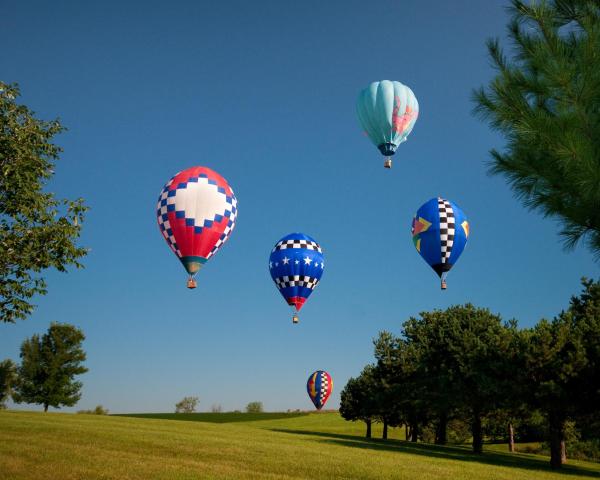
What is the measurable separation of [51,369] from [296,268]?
4335cm

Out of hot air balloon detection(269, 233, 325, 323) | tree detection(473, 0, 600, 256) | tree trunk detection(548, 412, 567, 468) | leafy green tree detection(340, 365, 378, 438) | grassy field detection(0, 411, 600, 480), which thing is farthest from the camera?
leafy green tree detection(340, 365, 378, 438)

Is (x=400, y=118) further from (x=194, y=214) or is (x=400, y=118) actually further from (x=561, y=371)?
(x=561, y=371)

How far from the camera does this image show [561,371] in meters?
35.7

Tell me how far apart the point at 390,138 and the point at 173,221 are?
16380 millimetres

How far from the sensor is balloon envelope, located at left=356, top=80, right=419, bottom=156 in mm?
39250

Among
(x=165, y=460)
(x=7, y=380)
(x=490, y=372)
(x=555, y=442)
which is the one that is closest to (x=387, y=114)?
(x=490, y=372)

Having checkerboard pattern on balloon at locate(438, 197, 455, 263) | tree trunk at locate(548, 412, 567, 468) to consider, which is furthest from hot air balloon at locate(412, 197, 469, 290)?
tree trunk at locate(548, 412, 567, 468)

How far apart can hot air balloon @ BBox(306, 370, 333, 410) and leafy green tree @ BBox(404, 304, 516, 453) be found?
3372 centimetres

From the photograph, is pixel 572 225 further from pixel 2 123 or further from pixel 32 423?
pixel 32 423

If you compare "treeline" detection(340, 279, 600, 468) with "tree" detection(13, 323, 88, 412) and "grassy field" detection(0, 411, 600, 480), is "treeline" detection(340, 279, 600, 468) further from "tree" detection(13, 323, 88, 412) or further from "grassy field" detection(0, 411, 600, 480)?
"tree" detection(13, 323, 88, 412)

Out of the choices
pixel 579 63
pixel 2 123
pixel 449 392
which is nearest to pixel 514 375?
pixel 449 392

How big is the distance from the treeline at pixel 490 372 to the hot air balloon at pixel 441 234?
21.9 feet

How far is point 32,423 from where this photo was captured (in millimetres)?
32531

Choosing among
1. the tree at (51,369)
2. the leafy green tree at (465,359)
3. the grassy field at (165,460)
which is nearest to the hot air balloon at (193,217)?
the grassy field at (165,460)
